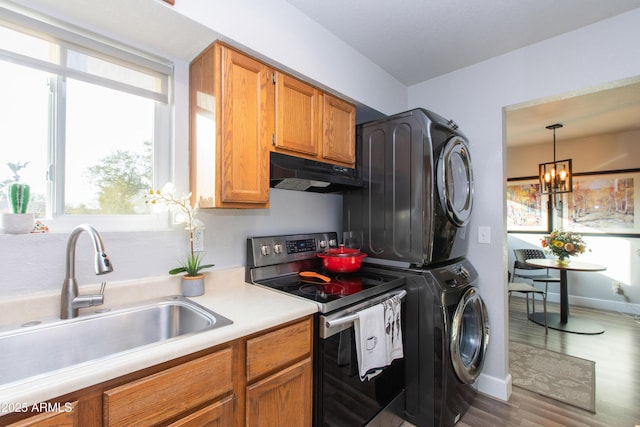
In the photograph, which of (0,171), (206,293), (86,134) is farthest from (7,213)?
(206,293)

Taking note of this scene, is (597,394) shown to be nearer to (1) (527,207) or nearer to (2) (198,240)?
(2) (198,240)

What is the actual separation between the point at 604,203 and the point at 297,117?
479 cm

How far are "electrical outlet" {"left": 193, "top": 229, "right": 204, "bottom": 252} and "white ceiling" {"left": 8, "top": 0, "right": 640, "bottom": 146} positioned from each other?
3.06 feet

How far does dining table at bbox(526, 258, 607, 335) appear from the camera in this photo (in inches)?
133

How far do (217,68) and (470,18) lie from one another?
4.89 feet

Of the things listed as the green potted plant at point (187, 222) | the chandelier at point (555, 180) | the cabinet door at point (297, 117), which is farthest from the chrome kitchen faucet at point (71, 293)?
the chandelier at point (555, 180)

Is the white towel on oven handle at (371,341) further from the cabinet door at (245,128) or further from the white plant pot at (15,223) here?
the white plant pot at (15,223)

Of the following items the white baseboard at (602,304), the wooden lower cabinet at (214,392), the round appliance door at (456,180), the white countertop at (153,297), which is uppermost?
the round appliance door at (456,180)

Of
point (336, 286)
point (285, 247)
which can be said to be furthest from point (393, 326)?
point (285, 247)

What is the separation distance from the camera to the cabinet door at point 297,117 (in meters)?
1.63

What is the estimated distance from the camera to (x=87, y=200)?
54.7 inches

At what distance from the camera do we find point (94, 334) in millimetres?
1168

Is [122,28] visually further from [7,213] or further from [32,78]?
[7,213]

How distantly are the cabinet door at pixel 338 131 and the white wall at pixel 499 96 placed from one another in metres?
0.91
